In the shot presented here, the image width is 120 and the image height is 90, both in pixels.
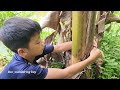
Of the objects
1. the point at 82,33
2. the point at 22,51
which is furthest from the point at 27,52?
the point at 82,33

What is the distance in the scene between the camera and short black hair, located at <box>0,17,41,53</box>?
104 inches

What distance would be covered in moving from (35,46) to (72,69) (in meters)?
0.38

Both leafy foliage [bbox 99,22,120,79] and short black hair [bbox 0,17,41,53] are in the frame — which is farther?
leafy foliage [bbox 99,22,120,79]

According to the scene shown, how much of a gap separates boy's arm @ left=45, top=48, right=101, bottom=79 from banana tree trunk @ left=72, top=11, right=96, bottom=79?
1.8 inches

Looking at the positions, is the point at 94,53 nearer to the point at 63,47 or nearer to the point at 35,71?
the point at 63,47

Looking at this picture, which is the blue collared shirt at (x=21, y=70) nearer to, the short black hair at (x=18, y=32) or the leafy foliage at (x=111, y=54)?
the short black hair at (x=18, y=32)

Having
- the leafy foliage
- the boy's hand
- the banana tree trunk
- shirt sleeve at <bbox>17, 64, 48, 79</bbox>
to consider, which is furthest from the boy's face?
the leafy foliage

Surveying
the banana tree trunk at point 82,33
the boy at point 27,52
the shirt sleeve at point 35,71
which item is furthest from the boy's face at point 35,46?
the banana tree trunk at point 82,33

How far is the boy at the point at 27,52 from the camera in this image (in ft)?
8.66

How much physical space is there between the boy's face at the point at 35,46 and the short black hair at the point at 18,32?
33 millimetres

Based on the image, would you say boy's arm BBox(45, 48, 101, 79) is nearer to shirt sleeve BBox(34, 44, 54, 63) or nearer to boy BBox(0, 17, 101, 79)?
boy BBox(0, 17, 101, 79)

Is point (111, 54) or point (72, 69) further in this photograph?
point (111, 54)

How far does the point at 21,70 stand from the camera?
2.68m

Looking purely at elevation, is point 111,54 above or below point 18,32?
below
